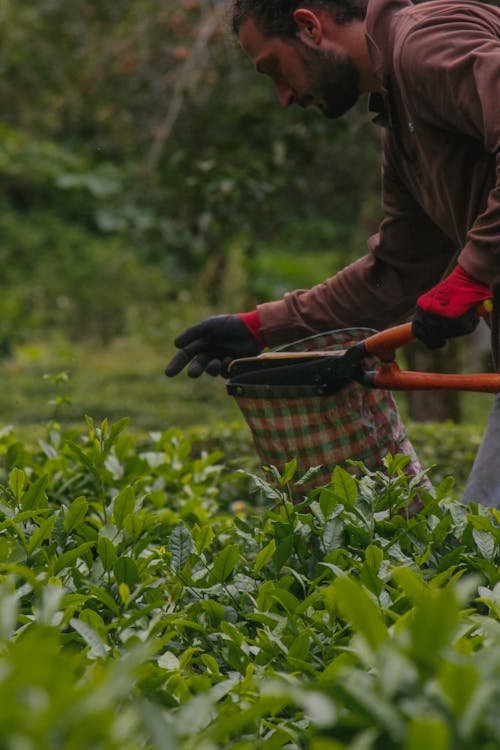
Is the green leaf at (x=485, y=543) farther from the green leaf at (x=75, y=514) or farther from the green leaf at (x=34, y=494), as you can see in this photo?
the green leaf at (x=34, y=494)

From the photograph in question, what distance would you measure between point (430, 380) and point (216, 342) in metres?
0.90

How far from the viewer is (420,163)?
2.92m

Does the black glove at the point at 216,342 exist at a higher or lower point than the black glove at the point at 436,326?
lower

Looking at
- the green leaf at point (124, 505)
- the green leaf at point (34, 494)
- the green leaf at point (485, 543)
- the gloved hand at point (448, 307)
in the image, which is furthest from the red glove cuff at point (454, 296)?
the green leaf at point (34, 494)

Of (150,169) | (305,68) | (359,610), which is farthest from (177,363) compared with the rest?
(150,169)

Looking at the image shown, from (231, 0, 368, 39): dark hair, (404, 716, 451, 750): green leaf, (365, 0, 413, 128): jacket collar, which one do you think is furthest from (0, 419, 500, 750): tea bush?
(231, 0, 368, 39): dark hair

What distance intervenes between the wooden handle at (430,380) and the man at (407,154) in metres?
0.09

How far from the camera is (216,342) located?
10.9ft

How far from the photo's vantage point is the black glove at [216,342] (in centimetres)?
328

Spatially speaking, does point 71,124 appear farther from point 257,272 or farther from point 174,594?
point 174,594

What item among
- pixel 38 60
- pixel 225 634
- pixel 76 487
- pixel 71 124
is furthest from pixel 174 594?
pixel 71 124

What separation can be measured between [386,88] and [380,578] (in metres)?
1.47

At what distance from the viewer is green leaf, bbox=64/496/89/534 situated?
212 cm

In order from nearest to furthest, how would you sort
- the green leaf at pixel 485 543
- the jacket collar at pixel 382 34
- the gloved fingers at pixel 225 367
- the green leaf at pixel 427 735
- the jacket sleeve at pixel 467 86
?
the green leaf at pixel 427 735 < the green leaf at pixel 485 543 < the jacket sleeve at pixel 467 86 < the jacket collar at pixel 382 34 < the gloved fingers at pixel 225 367
